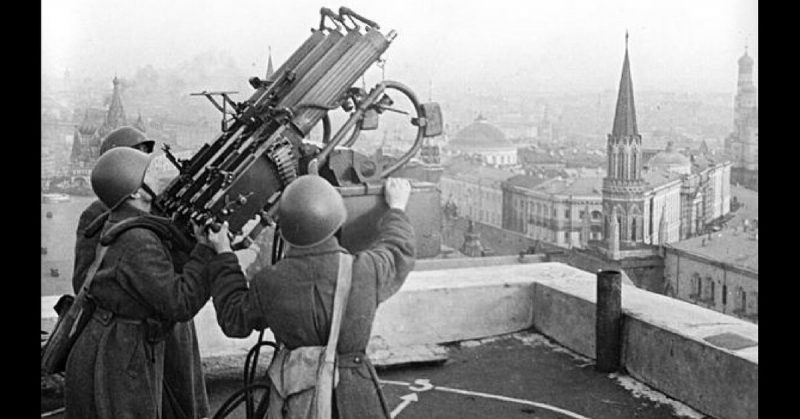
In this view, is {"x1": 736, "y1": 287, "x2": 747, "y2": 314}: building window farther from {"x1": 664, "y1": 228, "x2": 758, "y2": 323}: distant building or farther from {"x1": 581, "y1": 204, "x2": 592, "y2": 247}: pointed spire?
{"x1": 581, "y1": 204, "x2": 592, "y2": 247}: pointed spire

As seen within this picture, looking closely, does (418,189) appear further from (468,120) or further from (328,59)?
(468,120)

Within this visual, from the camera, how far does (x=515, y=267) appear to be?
318 inches

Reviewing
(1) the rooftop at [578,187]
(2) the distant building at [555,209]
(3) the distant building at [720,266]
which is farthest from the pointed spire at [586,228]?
(3) the distant building at [720,266]

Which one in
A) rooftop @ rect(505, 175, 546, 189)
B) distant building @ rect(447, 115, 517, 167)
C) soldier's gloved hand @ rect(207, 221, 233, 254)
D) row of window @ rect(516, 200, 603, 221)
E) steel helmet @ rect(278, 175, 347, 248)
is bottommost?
row of window @ rect(516, 200, 603, 221)

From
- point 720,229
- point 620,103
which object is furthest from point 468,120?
point 720,229

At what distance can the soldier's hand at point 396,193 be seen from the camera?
163 inches

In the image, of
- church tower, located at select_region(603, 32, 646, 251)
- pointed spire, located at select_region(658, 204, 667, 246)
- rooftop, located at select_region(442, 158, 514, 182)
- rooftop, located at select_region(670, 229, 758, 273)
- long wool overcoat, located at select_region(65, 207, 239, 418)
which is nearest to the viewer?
long wool overcoat, located at select_region(65, 207, 239, 418)

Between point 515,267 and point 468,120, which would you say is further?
point 468,120

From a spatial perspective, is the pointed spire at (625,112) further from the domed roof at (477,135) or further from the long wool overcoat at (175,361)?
the long wool overcoat at (175,361)

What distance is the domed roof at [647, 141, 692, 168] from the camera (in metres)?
12.2

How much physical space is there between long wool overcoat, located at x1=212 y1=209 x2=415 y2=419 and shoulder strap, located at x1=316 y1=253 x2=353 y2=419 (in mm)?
26

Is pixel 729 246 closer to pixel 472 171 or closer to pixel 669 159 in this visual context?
pixel 669 159

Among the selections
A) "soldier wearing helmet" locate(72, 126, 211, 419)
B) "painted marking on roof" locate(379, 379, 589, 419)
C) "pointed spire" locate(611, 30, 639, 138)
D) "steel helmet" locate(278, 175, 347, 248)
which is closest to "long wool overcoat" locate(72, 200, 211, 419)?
"soldier wearing helmet" locate(72, 126, 211, 419)

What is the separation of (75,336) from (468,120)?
8.18m
